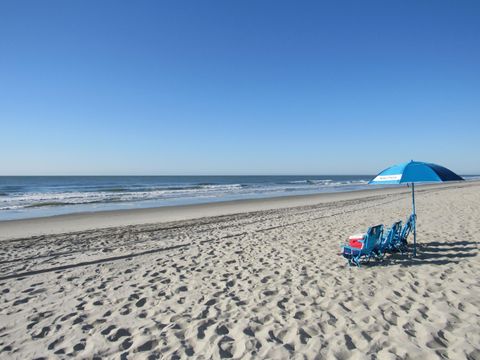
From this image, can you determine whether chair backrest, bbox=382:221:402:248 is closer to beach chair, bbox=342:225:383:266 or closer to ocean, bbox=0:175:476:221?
beach chair, bbox=342:225:383:266

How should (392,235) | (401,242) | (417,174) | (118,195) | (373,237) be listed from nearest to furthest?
(417,174) → (373,237) → (392,235) → (401,242) → (118,195)

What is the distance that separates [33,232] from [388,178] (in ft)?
41.1

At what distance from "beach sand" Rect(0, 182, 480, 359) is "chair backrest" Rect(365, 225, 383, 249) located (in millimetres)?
400

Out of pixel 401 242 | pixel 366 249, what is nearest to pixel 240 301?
pixel 366 249

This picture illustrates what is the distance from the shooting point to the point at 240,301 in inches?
183

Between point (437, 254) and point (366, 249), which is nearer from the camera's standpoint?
point (366, 249)

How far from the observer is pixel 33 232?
39.0 ft

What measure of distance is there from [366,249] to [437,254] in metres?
1.86

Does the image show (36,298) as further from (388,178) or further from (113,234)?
(388,178)

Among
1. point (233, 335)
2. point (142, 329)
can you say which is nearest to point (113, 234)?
point (142, 329)

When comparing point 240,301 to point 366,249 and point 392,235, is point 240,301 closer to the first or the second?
point 366,249

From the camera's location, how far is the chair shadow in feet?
20.4

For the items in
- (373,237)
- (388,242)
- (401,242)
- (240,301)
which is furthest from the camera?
(401,242)

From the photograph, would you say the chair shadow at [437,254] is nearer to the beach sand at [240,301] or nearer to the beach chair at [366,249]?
the beach sand at [240,301]
